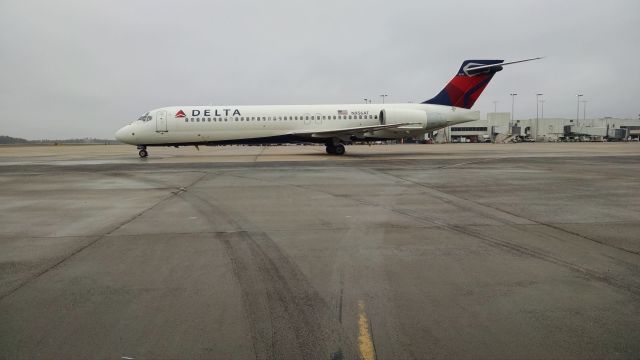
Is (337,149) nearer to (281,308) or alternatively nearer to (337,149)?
(337,149)

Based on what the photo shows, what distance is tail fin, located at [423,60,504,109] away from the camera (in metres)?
28.7

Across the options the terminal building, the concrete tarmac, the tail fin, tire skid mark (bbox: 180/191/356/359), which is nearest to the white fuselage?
the tail fin

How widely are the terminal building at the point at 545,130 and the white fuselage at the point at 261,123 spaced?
6877 centimetres

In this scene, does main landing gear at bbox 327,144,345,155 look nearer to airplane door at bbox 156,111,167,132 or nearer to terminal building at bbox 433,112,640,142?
airplane door at bbox 156,111,167,132

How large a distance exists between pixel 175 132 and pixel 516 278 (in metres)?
26.2

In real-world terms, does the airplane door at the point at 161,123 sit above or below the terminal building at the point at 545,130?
above

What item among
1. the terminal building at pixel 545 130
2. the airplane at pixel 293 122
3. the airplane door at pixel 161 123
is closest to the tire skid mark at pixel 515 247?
the airplane at pixel 293 122

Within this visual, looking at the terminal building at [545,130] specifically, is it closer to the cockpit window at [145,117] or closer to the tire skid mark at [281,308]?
the cockpit window at [145,117]

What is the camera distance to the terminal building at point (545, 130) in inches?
3794

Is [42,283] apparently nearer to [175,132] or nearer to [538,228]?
[538,228]

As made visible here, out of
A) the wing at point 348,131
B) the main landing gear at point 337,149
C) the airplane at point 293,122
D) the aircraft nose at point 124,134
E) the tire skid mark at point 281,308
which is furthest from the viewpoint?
the main landing gear at point 337,149

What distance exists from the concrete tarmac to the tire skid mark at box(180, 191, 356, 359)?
18mm

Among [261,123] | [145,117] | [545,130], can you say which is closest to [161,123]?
[145,117]

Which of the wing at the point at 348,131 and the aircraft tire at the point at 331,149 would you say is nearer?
the wing at the point at 348,131
